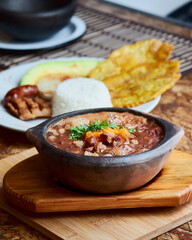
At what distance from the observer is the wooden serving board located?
1204mm

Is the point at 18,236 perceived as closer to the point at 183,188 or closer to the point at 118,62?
the point at 183,188

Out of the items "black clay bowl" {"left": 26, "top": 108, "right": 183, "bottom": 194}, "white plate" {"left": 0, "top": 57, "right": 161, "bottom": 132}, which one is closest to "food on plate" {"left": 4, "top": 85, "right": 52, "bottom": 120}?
"white plate" {"left": 0, "top": 57, "right": 161, "bottom": 132}

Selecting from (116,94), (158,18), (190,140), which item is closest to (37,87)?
(116,94)

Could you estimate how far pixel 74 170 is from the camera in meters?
1.23

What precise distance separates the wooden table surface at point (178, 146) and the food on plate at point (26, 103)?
3.8 inches

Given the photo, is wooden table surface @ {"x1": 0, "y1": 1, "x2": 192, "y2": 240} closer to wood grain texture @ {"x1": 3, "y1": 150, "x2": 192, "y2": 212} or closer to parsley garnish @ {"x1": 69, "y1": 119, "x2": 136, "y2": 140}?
wood grain texture @ {"x1": 3, "y1": 150, "x2": 192, "y2": 212}

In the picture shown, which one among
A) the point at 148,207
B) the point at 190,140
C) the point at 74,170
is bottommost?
the point at 190,140

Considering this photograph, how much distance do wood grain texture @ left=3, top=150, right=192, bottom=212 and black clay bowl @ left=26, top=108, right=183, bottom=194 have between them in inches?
1.2

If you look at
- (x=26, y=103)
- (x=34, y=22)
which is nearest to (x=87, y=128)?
(x=26, y=103)

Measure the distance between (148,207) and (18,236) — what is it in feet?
1.27

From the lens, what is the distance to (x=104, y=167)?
121cm

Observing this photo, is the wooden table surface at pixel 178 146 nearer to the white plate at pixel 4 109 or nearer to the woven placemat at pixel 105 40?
the white plate at pixel 4 109

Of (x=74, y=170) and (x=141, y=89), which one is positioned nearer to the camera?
(x=74, y=170)

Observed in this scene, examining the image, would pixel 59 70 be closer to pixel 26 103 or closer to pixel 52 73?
pixel 52 73
